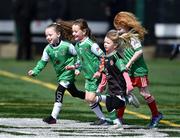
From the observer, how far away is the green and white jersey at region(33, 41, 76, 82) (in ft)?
44.3

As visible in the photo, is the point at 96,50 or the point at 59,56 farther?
the point at 59,56

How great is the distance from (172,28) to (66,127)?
2250 centimetres

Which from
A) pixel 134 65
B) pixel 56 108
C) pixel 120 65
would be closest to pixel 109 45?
pixel 120 65

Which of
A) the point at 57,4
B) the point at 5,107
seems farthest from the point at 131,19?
the point at 57,4

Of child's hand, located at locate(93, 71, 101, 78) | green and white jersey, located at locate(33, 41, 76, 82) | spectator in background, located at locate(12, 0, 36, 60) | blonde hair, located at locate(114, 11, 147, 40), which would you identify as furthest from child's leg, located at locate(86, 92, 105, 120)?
spectator in background, located at locate(12, 0, 36, 60)

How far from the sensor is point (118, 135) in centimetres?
1166

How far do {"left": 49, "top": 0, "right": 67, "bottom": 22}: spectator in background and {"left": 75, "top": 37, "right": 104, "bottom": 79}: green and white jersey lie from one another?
1860 cm

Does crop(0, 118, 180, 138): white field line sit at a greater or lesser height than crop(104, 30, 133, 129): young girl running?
lesser

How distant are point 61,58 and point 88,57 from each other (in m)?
0.45

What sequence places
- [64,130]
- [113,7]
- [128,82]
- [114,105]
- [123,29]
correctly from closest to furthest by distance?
[64,130], [128,82], [114,105], [123,29], [113,7]

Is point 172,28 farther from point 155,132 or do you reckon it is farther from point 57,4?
point 155,132

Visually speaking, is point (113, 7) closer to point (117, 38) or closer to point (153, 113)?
point (153, 113)

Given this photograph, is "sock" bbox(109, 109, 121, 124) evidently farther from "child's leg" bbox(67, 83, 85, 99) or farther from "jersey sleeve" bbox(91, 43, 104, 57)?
"child's leg" bbox(67, 83, 85, 99)

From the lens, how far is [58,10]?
33375 mm
